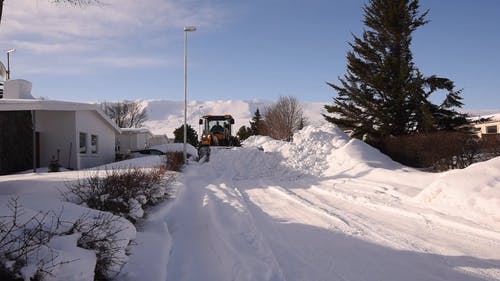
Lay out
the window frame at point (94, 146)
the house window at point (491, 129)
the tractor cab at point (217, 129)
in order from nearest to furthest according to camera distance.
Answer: the window frame at point (94, 146)
the tractor cab at point (217, 129)
the house window at point (491, 129)

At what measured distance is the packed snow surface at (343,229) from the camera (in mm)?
6305

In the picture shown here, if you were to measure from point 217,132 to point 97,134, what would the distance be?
8.71 metres

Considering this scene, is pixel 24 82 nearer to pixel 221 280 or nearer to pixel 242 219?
pixel 242 219

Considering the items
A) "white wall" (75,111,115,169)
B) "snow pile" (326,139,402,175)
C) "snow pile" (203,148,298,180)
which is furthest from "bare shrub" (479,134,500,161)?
"white wall" (75,111,115,169)

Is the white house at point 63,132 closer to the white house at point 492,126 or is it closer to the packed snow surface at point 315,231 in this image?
the packed snow surface at point 315,231

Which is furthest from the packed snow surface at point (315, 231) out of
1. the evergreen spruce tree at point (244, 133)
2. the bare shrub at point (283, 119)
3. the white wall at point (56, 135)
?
the evergreen spruce tree at point (244, 133)

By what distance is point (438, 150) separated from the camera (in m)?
17.5

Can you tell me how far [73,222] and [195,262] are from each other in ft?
7.10

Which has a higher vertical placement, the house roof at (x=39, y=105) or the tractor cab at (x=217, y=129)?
the house roof at (x=39, y=105)

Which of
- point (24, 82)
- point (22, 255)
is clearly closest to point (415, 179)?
point (22, 255)

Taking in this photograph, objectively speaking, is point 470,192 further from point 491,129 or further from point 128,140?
point 128,140

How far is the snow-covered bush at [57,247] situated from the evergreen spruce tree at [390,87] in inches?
939

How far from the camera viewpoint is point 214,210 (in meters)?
11.2

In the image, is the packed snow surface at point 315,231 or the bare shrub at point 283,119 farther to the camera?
the bare shrub at point 283,119
